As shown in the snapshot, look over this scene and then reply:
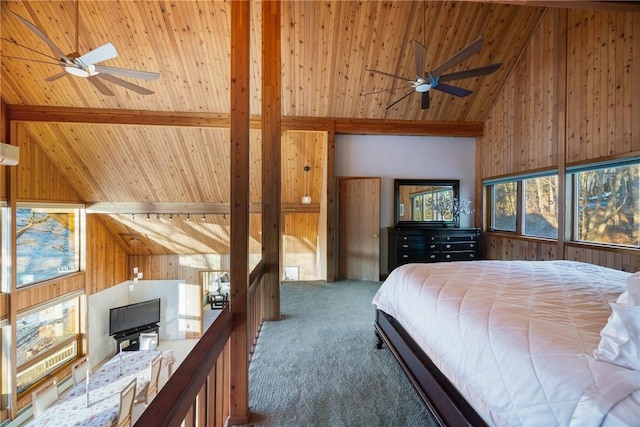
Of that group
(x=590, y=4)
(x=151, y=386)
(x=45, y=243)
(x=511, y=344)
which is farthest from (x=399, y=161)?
(x=45, y=243)

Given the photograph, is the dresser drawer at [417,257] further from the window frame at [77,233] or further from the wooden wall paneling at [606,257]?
the window frame at [77,233]

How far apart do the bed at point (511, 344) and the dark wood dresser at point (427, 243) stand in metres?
2.56

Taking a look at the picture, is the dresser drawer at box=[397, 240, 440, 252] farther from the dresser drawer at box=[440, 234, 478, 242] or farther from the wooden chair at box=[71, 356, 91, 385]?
the wooden chair at box=[71, 356, 91, 385]

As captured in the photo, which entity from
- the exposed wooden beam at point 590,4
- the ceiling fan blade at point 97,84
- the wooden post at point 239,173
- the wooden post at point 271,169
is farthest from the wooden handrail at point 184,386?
the exposed wooden beam at point 590,4

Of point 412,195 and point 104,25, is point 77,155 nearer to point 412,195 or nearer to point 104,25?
point 104,25

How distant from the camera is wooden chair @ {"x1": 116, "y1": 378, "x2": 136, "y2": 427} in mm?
3356

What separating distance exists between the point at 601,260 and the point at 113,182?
8437mm

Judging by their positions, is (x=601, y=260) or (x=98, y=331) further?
(x=98, y=331)

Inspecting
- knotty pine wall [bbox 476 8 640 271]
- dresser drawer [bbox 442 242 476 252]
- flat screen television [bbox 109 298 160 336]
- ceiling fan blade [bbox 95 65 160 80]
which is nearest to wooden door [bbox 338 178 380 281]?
dresser drawer [bbox 442 242 476 252]

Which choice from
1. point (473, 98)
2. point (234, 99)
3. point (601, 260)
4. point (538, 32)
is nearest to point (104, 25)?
point (234, 99)

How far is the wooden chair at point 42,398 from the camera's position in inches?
153

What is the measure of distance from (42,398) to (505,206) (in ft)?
26.9

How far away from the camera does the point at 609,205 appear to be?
3.26 meters

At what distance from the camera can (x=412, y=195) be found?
520 centimetres
